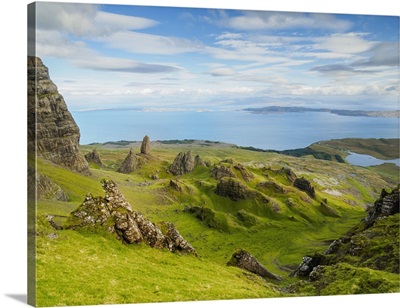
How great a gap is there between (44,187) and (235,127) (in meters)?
15.0

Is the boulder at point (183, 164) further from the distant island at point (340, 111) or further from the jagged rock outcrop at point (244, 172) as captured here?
the distant island at point (340, 111)

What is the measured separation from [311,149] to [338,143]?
7.09 ft

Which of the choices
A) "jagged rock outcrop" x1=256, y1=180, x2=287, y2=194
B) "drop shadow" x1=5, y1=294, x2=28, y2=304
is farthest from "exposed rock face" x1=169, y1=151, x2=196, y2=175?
"drop shadow" x1=5, y1=294, x2=28, y2=304

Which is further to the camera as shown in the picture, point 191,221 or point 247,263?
point 191,221

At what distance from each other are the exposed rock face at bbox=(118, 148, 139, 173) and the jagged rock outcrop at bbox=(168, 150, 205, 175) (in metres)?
3.16

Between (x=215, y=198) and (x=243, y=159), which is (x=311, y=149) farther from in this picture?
(x=215, y=198)

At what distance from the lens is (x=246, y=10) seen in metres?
29.6

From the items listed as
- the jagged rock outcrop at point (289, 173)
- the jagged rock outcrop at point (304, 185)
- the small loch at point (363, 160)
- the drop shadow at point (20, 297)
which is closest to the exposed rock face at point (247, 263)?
the jagged rock outcrop at point (289, 173)

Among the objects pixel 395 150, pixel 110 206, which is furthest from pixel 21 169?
pixel 395 150

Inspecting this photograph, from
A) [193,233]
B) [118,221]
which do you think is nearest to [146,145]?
[193,233]

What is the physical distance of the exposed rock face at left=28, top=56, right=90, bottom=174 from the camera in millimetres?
23438

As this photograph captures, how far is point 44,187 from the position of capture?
2608 centimetres

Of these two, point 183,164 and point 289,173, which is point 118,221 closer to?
point 183,164

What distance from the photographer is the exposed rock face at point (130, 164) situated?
39400 millimetres
